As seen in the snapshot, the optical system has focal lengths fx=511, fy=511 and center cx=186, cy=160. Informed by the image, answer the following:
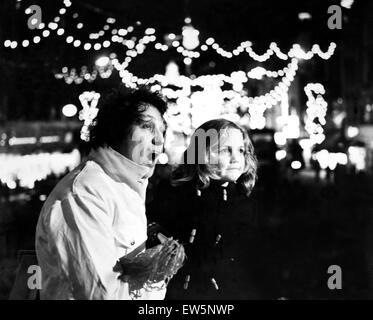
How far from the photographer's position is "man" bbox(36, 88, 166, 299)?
173 centimetres

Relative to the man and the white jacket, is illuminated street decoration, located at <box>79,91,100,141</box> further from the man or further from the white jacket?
the white jacket

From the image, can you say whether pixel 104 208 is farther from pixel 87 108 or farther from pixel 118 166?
pixel 87 108

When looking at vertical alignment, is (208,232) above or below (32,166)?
below

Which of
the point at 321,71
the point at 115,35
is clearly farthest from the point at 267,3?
the point at 115,35

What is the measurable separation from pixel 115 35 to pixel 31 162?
0.86 m

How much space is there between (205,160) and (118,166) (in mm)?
567

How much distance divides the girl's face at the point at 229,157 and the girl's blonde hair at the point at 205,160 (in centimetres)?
2

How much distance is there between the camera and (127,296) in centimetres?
206

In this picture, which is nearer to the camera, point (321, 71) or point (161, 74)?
point (161, 74)

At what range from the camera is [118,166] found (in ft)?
6.58

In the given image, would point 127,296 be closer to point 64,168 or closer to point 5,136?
point 64,168

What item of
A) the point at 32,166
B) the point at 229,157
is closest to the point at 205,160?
the point at 229,157

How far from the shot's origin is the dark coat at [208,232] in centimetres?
241

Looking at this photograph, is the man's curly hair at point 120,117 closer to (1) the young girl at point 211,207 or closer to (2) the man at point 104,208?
(2) the man at point 104,208
